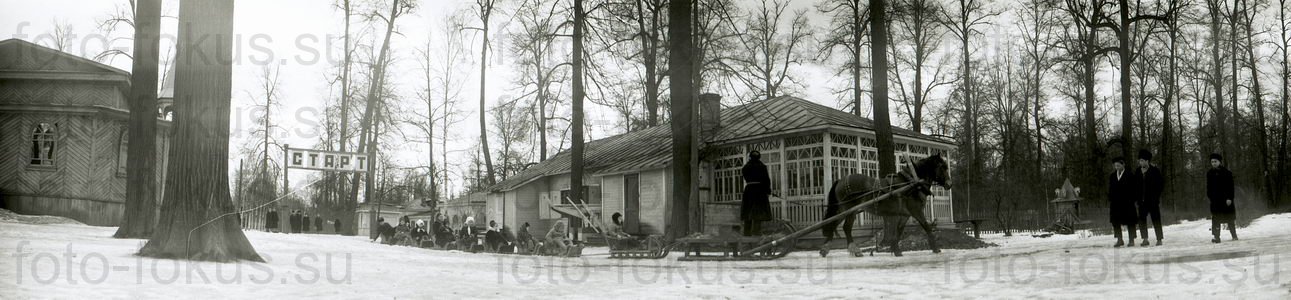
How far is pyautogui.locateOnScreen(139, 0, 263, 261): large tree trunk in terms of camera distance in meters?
10.5

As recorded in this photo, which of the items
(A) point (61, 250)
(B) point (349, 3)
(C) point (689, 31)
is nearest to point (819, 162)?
(C) point (689, 31)

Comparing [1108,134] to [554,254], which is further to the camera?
[1108,134]

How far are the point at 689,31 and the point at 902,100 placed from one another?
65.1ft

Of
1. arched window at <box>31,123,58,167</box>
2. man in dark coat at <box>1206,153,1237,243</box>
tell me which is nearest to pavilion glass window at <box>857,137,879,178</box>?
man in dark coat at <box>1206,153,1237,243</box>

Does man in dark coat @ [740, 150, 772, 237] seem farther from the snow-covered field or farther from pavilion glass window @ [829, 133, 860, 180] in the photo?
pavilion glass window @ [829, 133, 860, 180]

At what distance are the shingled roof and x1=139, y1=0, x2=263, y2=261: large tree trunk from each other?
9680 mm

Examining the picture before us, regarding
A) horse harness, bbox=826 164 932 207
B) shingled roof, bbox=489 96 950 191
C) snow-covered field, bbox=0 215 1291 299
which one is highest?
shingled roof, bbox=489 96 950 191

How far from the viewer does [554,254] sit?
1894 centimetres

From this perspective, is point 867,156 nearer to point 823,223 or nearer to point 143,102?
point 823,223

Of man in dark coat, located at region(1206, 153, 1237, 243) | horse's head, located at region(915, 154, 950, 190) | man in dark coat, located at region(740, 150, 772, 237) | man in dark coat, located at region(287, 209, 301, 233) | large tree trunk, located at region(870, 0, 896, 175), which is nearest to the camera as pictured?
man in dark coat, located at region(1206, 153, 1237, 243)

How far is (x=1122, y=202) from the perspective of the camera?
1372 centimetres

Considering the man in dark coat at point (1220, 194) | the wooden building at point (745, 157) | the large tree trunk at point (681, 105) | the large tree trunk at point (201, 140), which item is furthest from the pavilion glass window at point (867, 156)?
the large tree trunk at point (201, 140)

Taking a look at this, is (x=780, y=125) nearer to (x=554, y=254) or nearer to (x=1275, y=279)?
(x=554, y=254)

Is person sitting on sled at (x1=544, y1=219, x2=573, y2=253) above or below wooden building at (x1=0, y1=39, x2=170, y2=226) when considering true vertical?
below
